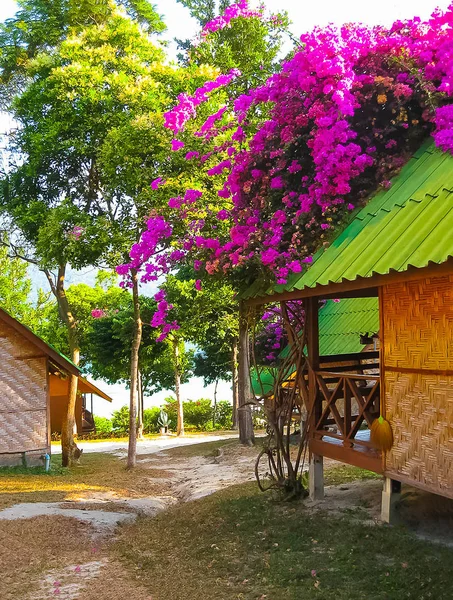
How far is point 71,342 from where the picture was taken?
61.6 feet

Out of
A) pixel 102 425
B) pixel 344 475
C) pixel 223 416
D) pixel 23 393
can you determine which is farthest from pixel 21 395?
pixel 102 425

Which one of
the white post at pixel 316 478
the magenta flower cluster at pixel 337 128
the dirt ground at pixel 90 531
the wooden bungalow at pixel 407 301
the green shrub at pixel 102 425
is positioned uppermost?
the magenta flower cluster at pixel 337 128

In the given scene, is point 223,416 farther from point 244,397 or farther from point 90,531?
point 90,531

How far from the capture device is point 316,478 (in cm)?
838

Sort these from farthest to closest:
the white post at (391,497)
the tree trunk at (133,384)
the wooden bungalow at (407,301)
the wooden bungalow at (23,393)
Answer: the tree trunk at (133,384), the wooden bungalow at (23,393), the white post at (391,497), the wooden bungalow at (407,301)

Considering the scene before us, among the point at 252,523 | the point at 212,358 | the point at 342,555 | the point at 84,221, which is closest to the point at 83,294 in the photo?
the point at 212,358

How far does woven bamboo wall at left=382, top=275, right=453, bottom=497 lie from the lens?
5.87m

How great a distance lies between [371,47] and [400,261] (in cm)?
360

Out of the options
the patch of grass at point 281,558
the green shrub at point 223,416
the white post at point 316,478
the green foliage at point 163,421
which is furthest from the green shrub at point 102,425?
the white post at point 316,478

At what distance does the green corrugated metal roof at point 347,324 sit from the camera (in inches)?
624

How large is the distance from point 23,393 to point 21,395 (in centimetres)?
6

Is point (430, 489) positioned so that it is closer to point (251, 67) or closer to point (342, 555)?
point (342, 555)

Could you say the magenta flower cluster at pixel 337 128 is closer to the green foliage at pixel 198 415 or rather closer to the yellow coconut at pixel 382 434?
the yellow coconut at pixel 382 434

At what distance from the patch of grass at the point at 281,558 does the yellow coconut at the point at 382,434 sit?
0.83 metres
